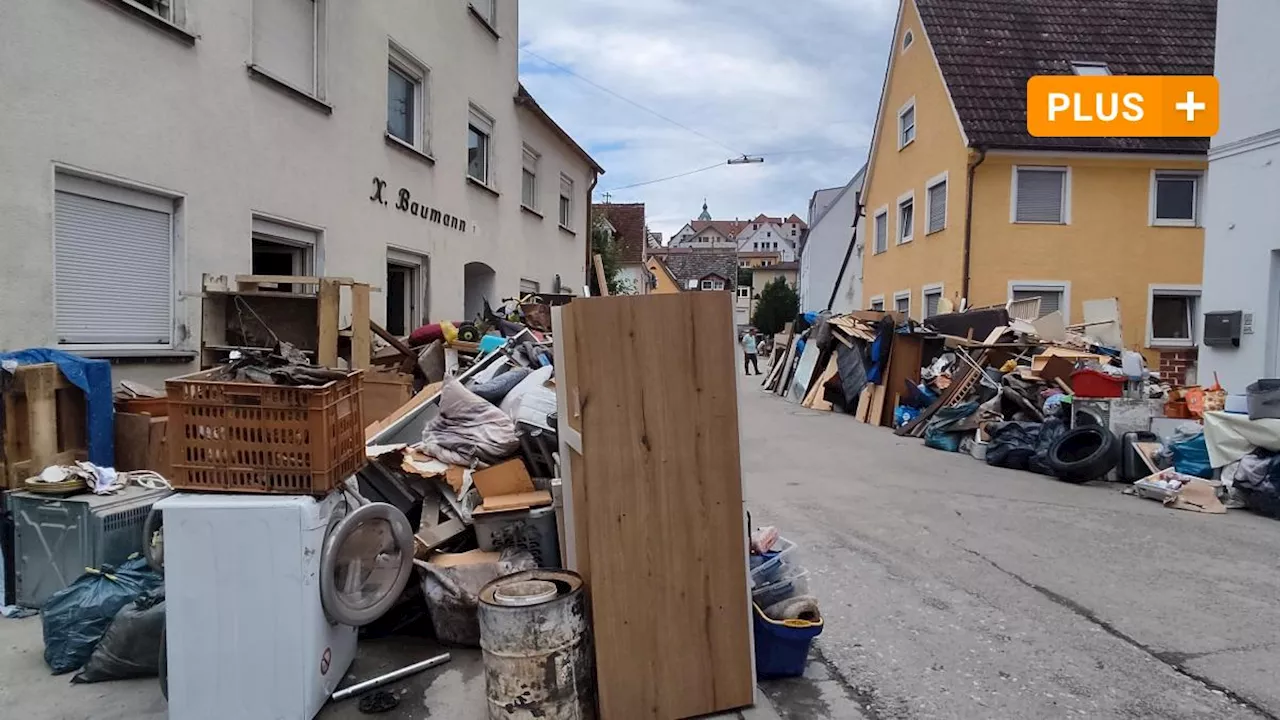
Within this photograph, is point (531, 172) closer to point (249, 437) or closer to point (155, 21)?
point (155, 21)

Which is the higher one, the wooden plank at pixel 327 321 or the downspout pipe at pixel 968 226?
the downspout pipe at pixel 968 226

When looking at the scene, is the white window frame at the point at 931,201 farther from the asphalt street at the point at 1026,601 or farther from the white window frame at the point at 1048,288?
the asphalt street at the point at 1026,601

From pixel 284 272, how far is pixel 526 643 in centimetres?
724

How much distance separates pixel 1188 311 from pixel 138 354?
20.0 meters

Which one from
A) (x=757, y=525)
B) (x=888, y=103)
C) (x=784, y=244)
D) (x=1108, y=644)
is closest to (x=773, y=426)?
(x=757, y=525)

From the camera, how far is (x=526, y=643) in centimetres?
285

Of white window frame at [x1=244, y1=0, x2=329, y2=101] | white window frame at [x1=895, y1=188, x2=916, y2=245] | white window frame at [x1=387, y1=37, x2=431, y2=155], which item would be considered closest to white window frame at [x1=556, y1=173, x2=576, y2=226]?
white window frame at [x1=387, y1=37, x2=431, y2=155]

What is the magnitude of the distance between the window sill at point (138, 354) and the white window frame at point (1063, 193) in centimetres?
1620

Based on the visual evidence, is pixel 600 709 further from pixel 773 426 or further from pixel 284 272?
pixel 773 426

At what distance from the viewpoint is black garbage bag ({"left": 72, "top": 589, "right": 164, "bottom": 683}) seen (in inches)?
133

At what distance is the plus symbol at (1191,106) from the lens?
46.7 feet

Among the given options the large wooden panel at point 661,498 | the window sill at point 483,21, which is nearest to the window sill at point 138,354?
the large wooden panel at point 661,498

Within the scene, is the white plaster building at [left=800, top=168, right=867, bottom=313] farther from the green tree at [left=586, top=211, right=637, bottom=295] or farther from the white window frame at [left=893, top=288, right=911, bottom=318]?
the green tree at [left=586, top=211, right=637, bottom=295]

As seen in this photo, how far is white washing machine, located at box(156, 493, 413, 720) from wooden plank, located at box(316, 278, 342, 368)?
4.21m
